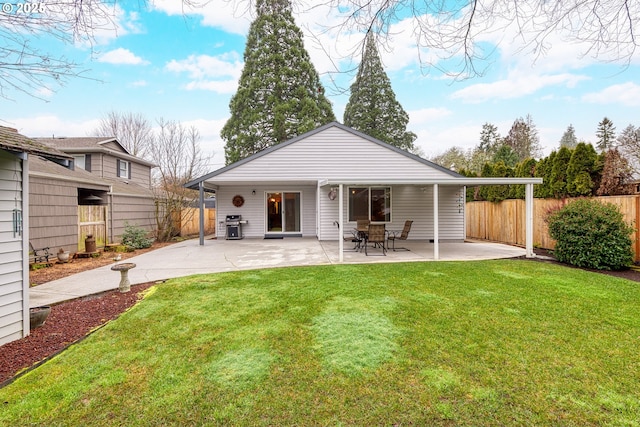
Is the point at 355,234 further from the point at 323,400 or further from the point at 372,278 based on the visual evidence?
the point at 323,400

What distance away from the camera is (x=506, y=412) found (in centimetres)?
216

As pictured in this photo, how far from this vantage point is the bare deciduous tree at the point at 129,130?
2292cm

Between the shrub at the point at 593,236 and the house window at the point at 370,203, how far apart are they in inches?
219

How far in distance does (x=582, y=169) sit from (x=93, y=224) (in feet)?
49.2

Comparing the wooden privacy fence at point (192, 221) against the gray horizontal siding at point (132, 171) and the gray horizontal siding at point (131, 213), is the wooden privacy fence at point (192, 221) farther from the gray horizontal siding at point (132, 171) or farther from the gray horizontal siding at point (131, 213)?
the gray horizontal siding at point (132, 171)

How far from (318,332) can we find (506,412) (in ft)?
6.16

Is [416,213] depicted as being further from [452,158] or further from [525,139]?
[525,139]

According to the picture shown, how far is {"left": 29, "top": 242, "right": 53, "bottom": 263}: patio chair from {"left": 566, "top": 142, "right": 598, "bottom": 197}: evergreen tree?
45.6 feet

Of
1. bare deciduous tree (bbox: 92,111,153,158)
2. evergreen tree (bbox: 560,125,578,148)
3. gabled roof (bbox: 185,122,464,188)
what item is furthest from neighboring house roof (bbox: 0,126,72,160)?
evergreen tree (bbox: 560,125,578,148)

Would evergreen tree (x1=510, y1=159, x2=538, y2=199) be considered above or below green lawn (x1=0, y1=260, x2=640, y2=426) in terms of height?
above

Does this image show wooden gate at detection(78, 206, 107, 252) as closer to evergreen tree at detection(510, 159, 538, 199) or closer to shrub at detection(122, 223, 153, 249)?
shrub at detection(122, 223, 153, 249)

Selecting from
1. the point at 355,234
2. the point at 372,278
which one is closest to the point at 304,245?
the point at 355,234

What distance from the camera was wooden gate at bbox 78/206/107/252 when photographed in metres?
9.84

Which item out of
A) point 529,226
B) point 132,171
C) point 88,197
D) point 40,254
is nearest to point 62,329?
point 40,254
